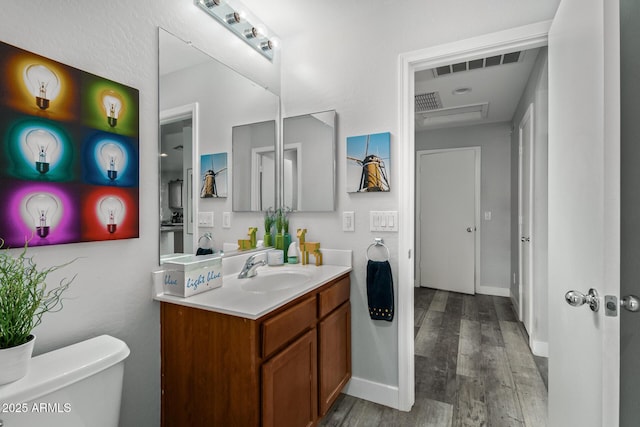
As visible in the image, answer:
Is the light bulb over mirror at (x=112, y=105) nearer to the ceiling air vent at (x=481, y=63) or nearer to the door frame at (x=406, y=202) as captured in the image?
the door frame at (x=406, y=202)

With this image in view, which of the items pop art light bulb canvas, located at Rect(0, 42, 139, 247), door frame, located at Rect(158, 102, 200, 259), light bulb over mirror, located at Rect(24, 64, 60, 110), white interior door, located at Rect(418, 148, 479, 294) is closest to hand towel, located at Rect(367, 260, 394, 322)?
door frame, located at Rect(158, 102, 200, 259)

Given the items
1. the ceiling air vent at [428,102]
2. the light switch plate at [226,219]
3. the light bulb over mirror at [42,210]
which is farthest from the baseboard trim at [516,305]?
the light bulb over mirror at [42,210]

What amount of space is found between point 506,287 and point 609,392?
3711mm

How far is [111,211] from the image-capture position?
1.23 m

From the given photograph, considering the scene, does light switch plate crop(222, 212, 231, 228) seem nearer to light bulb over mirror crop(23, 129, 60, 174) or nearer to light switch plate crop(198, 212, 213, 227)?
light switch plate crop(198, 212, 213, 227)

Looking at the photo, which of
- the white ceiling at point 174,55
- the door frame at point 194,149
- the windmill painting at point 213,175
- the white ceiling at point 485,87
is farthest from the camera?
the white ceiling at point 485,87

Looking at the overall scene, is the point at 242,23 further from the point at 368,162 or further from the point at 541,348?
the point at 541,348

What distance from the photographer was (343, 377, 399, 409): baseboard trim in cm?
190

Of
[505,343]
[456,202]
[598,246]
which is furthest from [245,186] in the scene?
[456,202]

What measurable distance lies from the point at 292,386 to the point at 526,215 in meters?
2.74

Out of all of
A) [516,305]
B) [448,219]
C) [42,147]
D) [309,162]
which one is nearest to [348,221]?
[309,162]

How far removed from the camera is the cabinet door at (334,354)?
1640mm

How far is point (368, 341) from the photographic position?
199 cm

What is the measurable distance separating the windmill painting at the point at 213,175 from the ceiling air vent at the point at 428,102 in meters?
2.32
